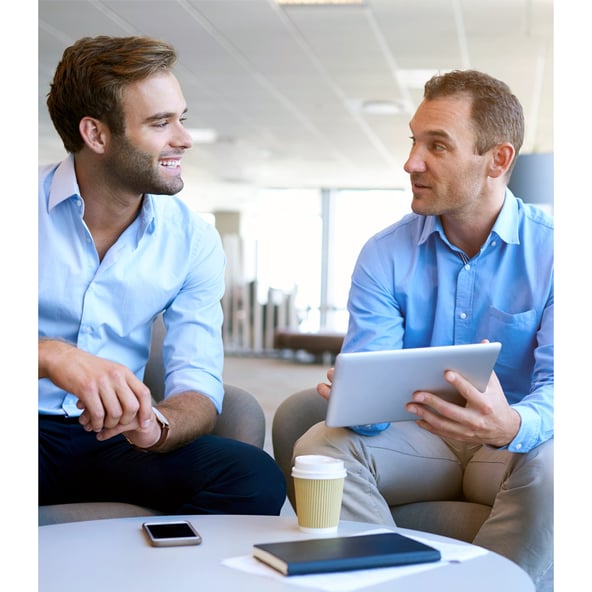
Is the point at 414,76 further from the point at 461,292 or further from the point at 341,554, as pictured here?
the point at 341,554

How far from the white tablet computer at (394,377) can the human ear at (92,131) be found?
933mm

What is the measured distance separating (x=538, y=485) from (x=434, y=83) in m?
1.01

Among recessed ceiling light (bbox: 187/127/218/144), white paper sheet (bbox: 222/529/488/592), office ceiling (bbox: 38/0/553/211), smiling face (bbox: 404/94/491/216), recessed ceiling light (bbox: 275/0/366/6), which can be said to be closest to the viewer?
white paper sheet (bbox: 222/529/488/592)

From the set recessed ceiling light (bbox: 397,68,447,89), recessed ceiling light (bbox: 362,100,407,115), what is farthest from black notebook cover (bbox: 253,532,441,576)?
recessed ceiling light (bbox: 362,100,407,115)

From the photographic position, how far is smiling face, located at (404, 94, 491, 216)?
2.07 metres

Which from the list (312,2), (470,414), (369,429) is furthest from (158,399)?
(312,2)

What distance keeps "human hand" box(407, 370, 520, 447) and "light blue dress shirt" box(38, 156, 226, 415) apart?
0.58 metres

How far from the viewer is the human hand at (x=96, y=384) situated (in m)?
1.37

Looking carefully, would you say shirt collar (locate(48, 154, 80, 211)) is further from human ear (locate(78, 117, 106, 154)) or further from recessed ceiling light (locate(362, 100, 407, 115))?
recessed ceiling light (locate(362, 100, 407, 115))

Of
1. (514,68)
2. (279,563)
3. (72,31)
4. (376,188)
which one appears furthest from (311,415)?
(376,188)

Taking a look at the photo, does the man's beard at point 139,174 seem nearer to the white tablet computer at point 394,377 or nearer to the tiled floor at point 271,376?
the white tablet computer at point 394,377

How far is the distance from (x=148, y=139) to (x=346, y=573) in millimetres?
1254

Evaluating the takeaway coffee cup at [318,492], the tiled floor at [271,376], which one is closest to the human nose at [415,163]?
the takeaway coffee cup at [318,492]
